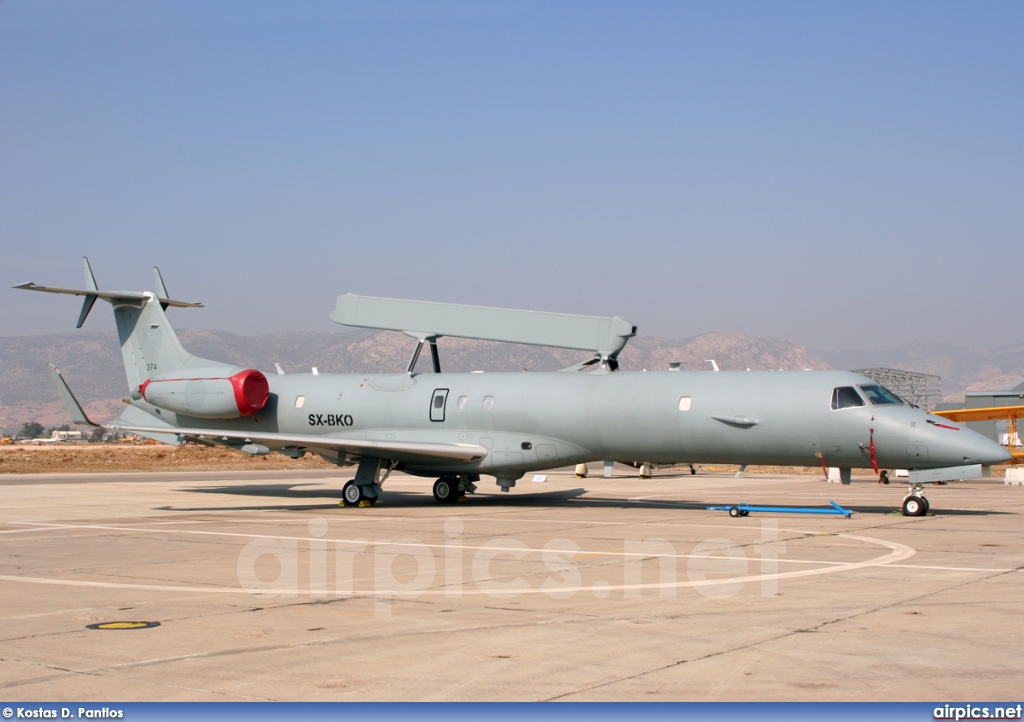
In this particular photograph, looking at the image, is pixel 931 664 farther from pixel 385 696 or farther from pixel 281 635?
pixel 281 635

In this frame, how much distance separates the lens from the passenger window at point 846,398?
63.1ft

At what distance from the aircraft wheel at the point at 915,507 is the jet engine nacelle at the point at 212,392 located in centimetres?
1630

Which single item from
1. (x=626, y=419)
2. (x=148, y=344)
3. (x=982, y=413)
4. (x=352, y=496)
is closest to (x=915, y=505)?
(x=626, y=419)

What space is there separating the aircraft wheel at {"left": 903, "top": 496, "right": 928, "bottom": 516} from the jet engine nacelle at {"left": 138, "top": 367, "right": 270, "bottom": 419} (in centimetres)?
1630

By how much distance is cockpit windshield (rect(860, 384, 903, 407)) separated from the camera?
19.2m

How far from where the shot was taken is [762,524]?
1808 cm

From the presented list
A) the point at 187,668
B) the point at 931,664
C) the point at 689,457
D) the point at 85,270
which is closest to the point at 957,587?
the point at 931,664

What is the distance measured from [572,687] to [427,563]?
6.54m

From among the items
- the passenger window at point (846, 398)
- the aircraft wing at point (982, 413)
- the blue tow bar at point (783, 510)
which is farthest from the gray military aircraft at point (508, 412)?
the aircraft wing at point (982, 413)

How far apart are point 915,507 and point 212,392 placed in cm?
1780

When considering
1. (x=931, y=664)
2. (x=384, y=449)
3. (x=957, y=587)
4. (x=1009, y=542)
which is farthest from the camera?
(x=384, y=449)

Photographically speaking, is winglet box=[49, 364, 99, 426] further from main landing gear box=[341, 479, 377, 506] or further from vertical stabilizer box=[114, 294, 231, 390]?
main landing gear box=[341, 479, 377, 506]

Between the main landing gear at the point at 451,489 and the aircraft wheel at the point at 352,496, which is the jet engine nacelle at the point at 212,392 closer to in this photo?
the aircraft wheel at the point at 352,496

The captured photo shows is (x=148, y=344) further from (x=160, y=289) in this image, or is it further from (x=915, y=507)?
(x=915, y=507)
